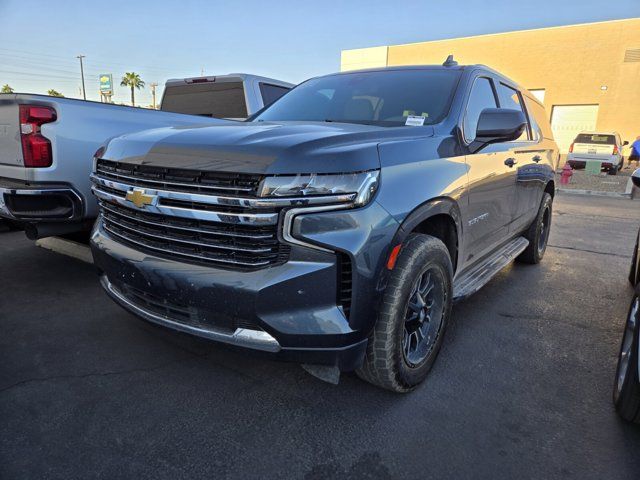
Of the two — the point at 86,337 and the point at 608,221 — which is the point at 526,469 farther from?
the point at 608,221

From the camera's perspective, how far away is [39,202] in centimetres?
341

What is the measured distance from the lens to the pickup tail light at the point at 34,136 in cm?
334

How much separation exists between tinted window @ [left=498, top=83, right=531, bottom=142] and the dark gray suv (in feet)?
3.37

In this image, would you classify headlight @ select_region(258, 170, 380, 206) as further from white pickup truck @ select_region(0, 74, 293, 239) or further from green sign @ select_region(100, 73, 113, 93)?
green sign @ select_region(100, 73, 113, 93)

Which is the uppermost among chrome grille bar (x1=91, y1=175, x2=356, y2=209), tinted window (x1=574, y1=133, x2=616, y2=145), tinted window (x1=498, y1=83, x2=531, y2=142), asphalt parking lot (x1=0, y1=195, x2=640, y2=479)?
tinted window (x1=498, y1=83, x2=531, y2=142)

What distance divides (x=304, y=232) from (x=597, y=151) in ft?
67.2

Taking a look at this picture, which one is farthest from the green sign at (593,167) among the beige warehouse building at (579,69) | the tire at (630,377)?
the tire at (630,377)

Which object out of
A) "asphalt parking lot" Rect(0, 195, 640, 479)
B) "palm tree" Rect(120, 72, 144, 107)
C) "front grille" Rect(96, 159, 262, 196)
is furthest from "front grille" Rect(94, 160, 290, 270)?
"palm tree" Rect(120, 72, 144, 107)

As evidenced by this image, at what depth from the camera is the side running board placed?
10.0ft

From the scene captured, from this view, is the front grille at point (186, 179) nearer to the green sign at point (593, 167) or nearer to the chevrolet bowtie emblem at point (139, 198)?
the chevrolet bowtie emblem at point (139, 198)

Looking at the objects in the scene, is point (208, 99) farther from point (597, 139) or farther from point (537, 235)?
point (597, 139)

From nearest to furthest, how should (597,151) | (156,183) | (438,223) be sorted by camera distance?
(156,183) → (438,223) → (597,151)

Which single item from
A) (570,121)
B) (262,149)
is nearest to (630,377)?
(262,149)

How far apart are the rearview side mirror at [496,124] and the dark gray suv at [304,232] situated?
0.01m
